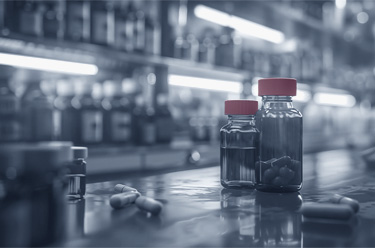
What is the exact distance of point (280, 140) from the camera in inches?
32.3

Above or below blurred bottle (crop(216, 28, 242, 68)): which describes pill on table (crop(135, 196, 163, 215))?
below

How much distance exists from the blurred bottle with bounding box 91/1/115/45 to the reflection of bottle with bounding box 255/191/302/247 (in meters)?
1.48

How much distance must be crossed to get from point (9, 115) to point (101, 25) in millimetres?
654

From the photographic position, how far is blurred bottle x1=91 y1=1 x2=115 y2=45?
2074 mm

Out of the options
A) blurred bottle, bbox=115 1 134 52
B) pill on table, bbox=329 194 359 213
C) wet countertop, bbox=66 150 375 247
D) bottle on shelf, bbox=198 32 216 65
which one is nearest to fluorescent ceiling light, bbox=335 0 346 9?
bottle on shelf, bbox=198 32 216 65

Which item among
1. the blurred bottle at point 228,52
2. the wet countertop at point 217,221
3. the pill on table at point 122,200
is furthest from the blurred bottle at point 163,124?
the pill on table at point 122,200

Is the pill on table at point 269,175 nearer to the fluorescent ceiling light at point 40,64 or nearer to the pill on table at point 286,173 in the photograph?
the pill on table at point 286,173

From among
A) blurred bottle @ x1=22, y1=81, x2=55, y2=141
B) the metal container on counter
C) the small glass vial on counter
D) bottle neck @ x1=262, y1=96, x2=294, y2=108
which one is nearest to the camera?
the metal container on counter

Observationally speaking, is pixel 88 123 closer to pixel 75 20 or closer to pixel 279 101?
pixel 75 20

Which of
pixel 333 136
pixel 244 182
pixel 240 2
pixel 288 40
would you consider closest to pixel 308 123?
pixel 333 136

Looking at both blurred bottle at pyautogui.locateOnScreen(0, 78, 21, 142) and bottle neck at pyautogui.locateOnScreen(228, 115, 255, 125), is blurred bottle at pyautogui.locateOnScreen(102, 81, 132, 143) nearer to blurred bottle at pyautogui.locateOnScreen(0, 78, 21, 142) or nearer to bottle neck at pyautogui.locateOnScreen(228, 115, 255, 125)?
blurred bottle at pyautogui.locateOnScreen(0, 78, 21, 142)

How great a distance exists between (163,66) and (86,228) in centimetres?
204

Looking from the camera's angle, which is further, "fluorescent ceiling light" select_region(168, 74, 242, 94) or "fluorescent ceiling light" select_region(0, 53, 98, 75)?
"fluorescent ceiling light" select_region(168, 74, 242, 94)

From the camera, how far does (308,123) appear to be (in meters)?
4.30
